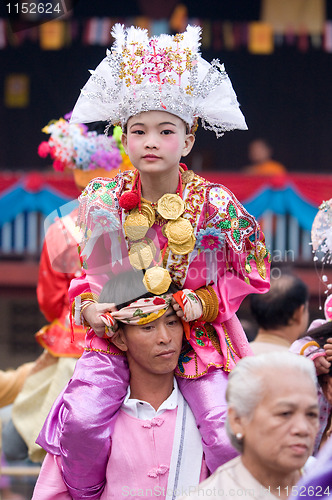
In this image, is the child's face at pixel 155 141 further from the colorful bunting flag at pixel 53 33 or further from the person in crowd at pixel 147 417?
the colorful bunting flag at pixel 53 33

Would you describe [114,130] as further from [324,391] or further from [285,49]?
[285,49]

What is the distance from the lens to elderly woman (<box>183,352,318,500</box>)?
2.73 m

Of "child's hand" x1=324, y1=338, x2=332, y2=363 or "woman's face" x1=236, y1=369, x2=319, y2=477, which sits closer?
"woman's face" x1=236, y1=369, x2=319, y2=477

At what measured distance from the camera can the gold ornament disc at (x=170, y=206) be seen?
3.57 m

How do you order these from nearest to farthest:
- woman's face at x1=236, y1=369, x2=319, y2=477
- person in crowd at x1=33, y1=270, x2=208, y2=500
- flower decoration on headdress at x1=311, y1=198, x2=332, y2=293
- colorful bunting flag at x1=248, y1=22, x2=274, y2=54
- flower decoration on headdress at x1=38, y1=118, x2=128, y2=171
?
woman's face at x1=236, y1=369, x2=319, y2=477 < person in crowd at x1=33, y1=270, x2=208, y2=500 < flower decoration on headdress at x1=311, y1=198, x2=332, y2=293 < flower decoration on headdress at x1=38, y1=118, x2=128, y2=171 < colorful bunting flag at x1=248, y1=22, x2=274, y2=54

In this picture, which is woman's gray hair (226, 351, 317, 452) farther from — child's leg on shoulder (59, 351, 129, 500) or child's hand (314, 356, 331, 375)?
child's hand (314, 356, 331, 375)

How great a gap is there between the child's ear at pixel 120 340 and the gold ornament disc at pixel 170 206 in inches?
19.2

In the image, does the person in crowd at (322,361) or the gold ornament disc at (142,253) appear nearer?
the gold ornament disc at (142,253)

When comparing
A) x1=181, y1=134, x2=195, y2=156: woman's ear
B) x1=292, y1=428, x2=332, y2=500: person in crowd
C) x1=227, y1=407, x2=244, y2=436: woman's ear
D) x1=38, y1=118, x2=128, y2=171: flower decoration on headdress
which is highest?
x1=181, y1=134, x2=195, y2=156: woman's ear

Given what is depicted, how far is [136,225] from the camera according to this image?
3594mm

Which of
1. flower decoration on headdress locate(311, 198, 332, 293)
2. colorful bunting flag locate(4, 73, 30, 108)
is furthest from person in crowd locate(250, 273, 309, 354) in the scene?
colorful bunting flag locate(4, 73, 30, 108)

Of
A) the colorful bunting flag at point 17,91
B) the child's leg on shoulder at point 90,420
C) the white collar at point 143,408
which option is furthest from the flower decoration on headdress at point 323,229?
the colorful bunting flag at point 17,91

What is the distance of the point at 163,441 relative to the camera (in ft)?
11.5

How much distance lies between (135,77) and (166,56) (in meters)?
0.15
